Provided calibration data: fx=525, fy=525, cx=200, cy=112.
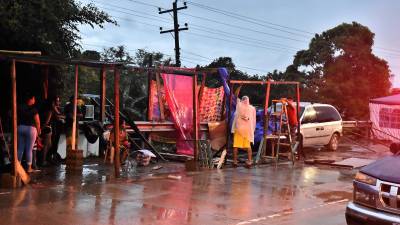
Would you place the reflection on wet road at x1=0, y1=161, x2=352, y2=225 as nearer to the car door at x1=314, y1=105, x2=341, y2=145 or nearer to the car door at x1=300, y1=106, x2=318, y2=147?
the car door at x1=300, y1=106, x2=318, y2=147

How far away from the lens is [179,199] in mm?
9023

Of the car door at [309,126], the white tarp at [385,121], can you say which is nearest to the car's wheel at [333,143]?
the car door at [309,126]

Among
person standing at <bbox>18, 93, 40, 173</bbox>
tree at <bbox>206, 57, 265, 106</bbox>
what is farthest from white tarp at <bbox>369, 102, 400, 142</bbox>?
person standing at <bbox>18, 93, 40, 173</bbox>

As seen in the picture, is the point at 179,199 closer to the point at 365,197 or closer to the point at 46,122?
the point at 365,197

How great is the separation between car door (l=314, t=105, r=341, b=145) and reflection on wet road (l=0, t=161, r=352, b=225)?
601 centimetres

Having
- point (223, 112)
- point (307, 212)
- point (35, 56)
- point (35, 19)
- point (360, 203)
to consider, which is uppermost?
point (35, 19)

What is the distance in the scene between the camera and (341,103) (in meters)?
32.0

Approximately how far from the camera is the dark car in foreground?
5.46m

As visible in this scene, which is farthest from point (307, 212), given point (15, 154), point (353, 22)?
point (353, 22)

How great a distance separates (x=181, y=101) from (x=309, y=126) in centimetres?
515

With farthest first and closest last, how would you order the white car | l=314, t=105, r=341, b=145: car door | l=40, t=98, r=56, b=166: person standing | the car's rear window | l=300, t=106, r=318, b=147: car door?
the car's rear window → l=314, t=105, r=341, b=145: car door → the white car → l=300, t=106, r=318, b=147: car door → l=40, t=98, r=56, b=166: person standing

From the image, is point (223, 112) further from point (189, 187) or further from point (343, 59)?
point (343, 59)

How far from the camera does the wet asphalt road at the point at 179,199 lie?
751 cm

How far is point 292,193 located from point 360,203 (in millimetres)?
4320
